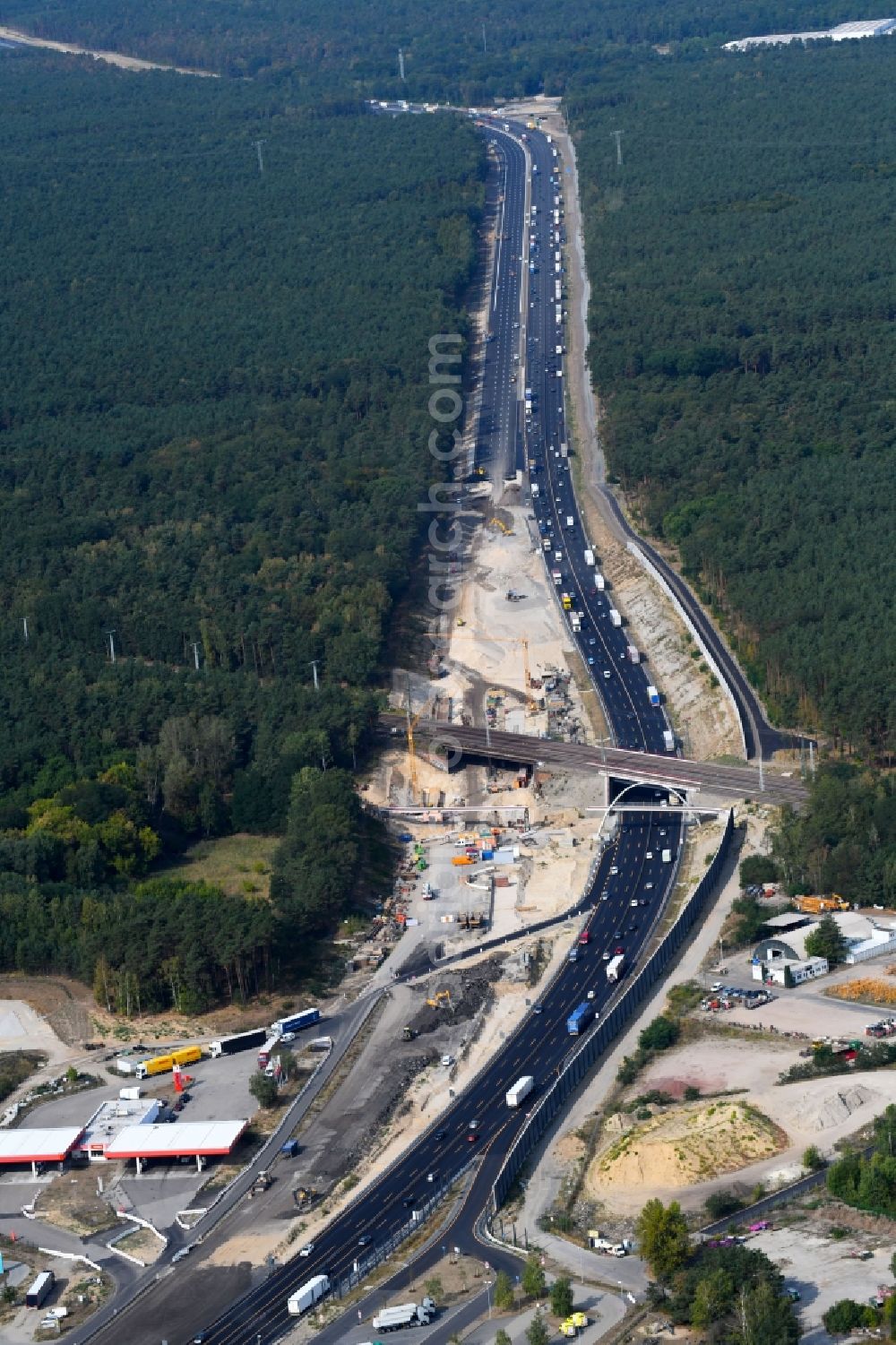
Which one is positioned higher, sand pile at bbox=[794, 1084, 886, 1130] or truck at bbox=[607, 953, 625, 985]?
sand pile at bbox=[794, 1084, 886, 1130]

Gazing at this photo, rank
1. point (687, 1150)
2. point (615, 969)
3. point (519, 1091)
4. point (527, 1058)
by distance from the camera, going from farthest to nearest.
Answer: point (615, 969)
point (527, 1058)
point (519, 1091)
point (687, 1150)

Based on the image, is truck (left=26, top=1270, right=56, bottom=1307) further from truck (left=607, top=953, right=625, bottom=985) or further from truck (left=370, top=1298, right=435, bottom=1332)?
A: truck (left=607, top=953, right=625, bottom=985)

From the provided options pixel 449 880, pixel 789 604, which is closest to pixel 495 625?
pixel 789 604

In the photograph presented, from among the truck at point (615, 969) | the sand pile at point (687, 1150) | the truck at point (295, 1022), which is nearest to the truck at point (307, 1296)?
the sand pile at point (687, 1150)

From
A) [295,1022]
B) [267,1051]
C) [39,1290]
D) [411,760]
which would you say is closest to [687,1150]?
[267,1051]

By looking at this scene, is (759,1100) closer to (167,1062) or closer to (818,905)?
(818,905)

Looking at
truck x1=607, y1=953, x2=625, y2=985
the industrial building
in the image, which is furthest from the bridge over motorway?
truck x1=607, y1=953, x2=625, y2=985
